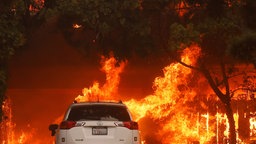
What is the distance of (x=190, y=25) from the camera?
1656 centimetres

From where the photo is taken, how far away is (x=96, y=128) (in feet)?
49.8

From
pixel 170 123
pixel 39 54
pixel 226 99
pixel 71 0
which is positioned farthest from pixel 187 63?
pixel 71 0

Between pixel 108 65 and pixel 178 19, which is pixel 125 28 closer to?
pixel 178 19

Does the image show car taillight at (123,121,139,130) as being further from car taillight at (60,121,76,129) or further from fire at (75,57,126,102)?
fire at (75,57,126,102)

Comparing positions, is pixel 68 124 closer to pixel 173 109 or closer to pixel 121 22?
pixel 121 22

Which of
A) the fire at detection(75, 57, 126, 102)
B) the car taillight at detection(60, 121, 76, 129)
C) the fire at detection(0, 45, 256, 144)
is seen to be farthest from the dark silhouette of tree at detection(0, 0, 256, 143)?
the fire at detection(75, 57, 126, 102)

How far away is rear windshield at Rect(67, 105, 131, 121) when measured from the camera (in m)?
15.5

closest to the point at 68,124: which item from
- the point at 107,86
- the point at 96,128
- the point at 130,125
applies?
the point at 96,128

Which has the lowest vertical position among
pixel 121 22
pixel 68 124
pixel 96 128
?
pixel 96 128

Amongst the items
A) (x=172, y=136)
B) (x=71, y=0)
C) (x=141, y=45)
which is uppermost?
(x=71, y=0)

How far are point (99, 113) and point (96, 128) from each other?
623 millimetres

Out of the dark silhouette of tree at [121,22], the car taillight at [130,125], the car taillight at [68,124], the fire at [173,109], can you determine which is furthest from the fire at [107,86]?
the car taillight at [68,124]

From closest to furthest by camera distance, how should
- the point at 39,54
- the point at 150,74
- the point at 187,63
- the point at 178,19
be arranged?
the point at 178,19 → the point at 187,63 → the point at 39,54 → the point at 150,74

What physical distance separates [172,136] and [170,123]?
723 millimetres
